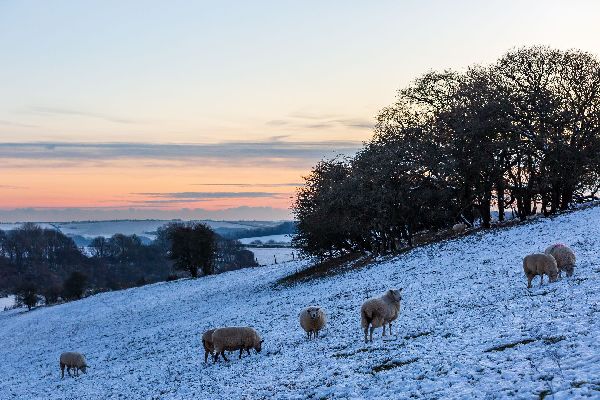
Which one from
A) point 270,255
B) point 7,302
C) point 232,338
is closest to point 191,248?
point 7,302

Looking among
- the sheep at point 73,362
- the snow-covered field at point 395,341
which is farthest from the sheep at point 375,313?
the sheep at point 73,362

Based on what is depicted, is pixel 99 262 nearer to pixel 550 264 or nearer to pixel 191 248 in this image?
pixel 191 248

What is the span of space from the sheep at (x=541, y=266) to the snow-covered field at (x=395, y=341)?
0.74m

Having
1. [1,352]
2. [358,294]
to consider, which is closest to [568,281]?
[358,294]

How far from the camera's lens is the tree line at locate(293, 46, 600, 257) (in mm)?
49969

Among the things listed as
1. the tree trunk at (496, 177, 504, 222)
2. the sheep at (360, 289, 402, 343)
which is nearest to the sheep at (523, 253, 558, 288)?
the sheep at (360, 289, 402, 343)

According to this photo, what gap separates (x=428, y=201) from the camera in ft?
176

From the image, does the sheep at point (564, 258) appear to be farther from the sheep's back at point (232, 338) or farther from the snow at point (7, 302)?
the snow at point (7, 302)

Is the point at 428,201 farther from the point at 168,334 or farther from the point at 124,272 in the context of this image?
the point at 124,272

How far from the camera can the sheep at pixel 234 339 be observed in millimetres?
22391

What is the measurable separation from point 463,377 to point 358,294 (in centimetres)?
2257

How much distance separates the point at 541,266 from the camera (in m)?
22.4

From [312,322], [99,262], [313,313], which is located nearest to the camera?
[313,313]

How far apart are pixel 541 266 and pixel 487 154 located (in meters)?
29.8
